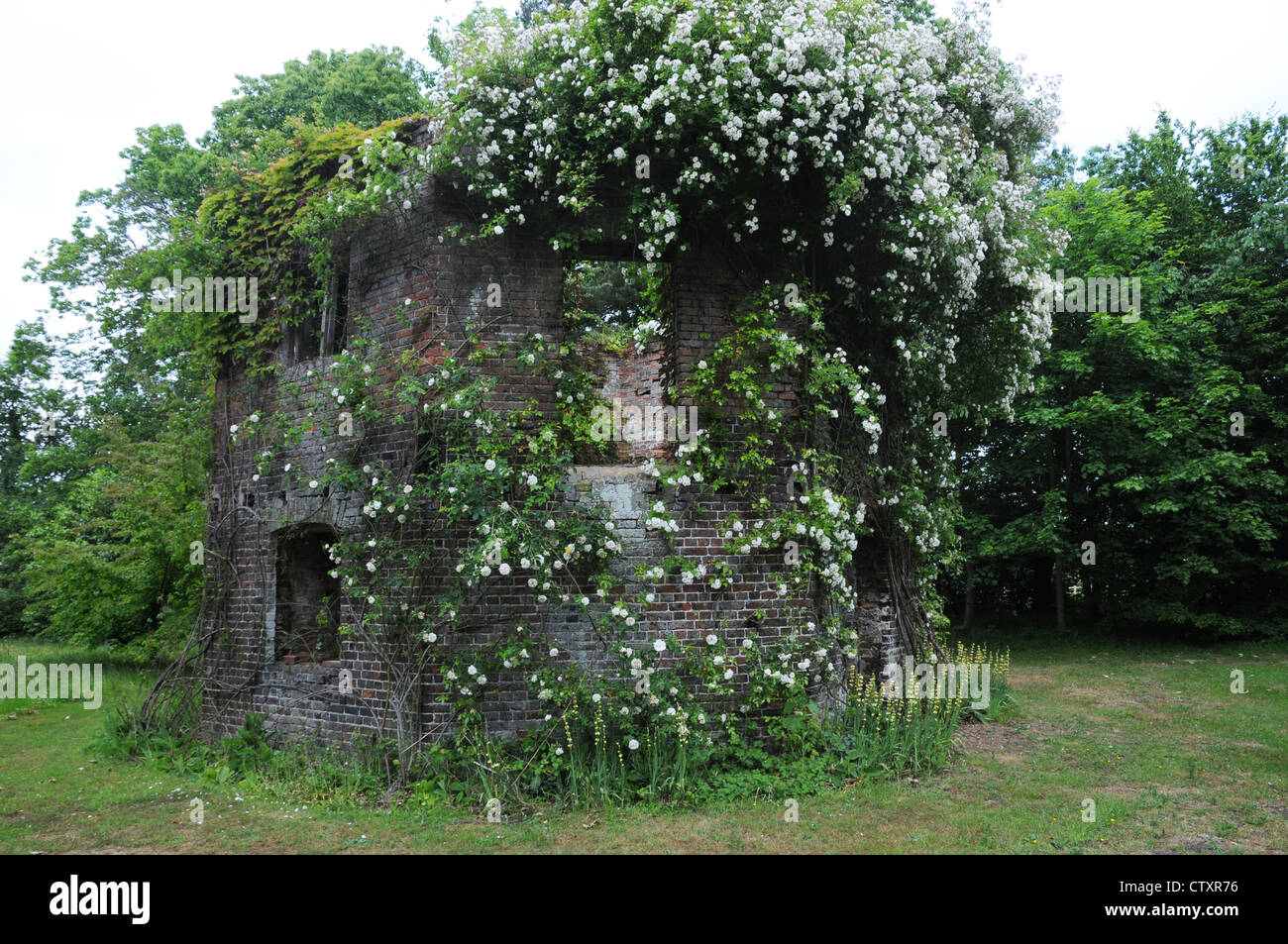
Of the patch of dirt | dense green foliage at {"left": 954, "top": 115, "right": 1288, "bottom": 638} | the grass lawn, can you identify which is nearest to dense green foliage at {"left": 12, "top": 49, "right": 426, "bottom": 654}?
the grass lawn

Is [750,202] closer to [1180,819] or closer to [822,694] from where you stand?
[822,694]

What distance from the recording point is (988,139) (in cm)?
909

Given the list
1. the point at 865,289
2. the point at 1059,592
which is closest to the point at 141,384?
the point at 865,289

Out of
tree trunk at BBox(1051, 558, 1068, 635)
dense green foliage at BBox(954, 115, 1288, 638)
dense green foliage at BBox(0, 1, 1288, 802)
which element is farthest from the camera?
tree trunk at BBox(1051, 558, 1068, 635)

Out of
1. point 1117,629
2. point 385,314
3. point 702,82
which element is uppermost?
point 702,82

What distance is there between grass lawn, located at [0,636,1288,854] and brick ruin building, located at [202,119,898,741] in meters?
1.01

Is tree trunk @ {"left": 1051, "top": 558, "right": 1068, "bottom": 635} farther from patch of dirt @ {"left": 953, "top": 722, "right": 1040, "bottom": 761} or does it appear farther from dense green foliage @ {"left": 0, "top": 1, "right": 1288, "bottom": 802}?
patch of dirt @ {"left": 953, "top": 722, "right": 1040, "bottom": 761}

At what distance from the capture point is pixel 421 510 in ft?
23.2

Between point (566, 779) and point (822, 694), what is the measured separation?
8.36ft

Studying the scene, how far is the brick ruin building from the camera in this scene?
23.1ft

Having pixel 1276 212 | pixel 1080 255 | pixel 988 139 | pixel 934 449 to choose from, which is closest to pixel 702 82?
pixel 988 139

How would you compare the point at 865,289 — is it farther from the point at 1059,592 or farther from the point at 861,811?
the point at 1059,592

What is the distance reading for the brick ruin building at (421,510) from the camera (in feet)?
23.1

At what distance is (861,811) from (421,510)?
4.51 metres
